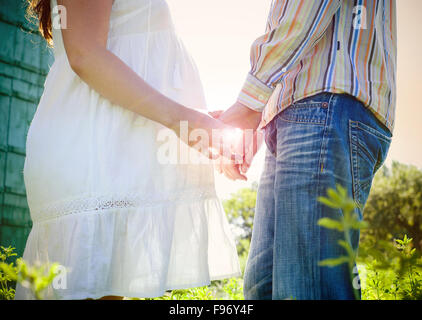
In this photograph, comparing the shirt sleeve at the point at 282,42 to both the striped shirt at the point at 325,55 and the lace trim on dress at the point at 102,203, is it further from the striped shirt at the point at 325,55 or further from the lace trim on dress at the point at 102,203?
the lace trim on dress at the point at 102,203

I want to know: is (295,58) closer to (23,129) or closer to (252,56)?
(252,56)

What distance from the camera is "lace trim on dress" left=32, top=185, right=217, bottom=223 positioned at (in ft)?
5.27

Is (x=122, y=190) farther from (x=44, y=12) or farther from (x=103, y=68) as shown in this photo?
(x=44, y=12)

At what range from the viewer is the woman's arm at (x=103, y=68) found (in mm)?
1662

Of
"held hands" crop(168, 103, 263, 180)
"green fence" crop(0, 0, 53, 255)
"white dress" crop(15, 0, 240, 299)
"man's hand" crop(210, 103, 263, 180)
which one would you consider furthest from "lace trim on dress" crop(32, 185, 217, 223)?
"green fence" crop(0, 0, 53, 255)

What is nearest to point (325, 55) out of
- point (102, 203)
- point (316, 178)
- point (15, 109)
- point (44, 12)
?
point (316, 178)

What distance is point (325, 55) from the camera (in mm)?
1638

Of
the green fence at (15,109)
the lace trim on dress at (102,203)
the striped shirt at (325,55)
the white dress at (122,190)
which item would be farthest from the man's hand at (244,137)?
the green fence at (15,109)

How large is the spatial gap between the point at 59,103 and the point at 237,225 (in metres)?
11.6

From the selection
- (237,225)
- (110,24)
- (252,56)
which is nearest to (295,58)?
(252,56)

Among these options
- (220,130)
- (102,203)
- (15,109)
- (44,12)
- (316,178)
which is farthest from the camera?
(15,109)

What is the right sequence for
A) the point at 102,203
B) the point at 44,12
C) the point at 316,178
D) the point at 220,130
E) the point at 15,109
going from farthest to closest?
1. the point at 15,109
2. the point at 44,12
3. the point at 220,130
4. the point at 102,203
5. the point at 316,178

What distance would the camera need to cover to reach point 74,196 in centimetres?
163

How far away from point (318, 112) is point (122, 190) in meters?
0.82
